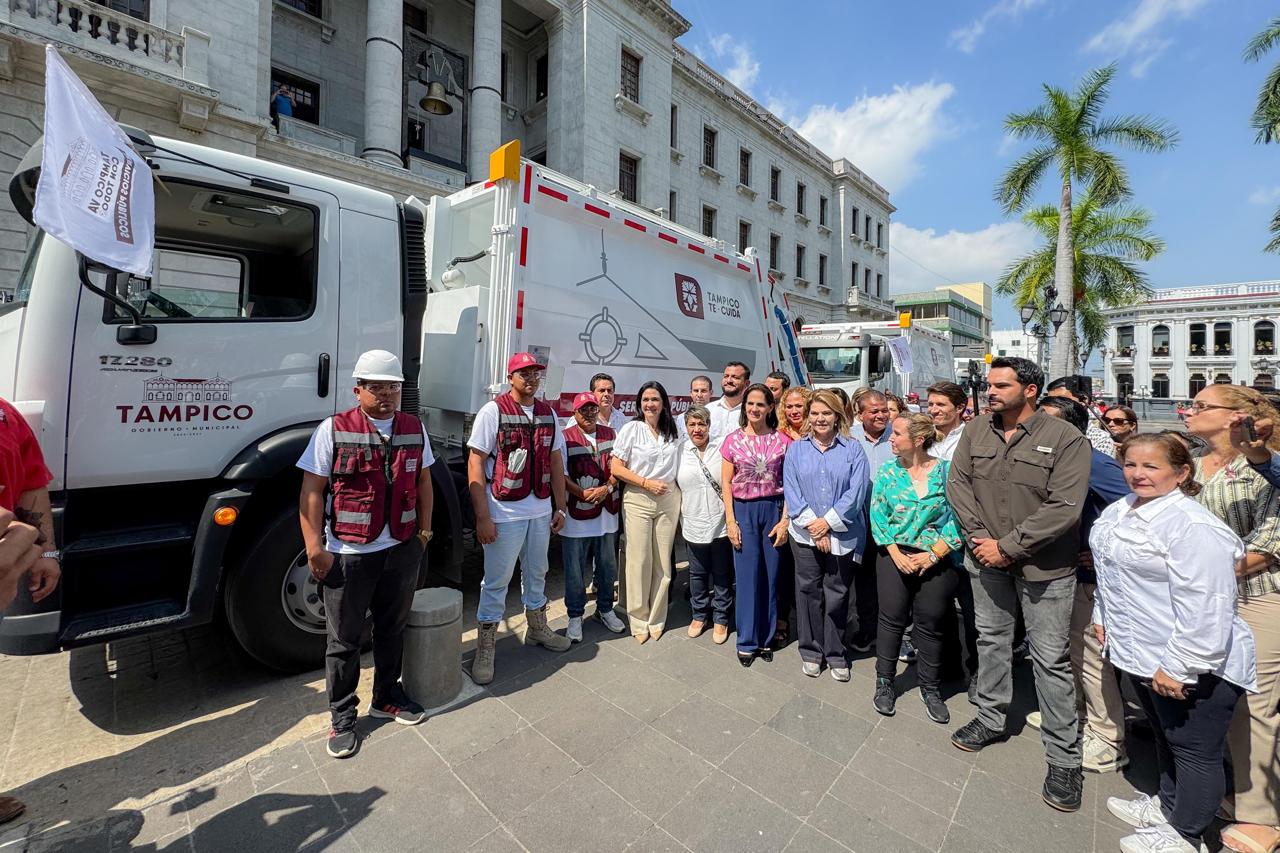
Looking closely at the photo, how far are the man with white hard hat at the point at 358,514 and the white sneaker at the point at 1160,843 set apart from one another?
3.32m

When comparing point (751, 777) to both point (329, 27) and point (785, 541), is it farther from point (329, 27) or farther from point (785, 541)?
point (329, 27)

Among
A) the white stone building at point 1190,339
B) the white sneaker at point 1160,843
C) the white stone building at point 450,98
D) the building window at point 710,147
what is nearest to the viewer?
the white sneaker at point 1160,843

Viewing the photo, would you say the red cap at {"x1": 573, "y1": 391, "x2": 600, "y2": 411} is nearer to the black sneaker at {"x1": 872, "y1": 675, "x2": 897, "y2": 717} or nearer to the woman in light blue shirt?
the woman in light blue shirt

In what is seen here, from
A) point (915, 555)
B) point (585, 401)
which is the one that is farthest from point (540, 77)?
point (915, 555)

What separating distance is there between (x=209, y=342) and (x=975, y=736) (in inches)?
176

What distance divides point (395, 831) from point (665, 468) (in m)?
2.47

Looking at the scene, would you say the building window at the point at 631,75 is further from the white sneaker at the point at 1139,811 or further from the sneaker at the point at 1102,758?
the white sneaker at the point at 1139,811

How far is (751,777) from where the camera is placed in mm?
2602

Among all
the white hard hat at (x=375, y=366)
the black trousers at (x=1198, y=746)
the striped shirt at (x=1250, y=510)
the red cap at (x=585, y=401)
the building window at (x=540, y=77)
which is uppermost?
the building window at (x=540, y=77)

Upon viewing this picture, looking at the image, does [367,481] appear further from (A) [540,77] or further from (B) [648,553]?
(A) [540,77]

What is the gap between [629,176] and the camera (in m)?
20.0

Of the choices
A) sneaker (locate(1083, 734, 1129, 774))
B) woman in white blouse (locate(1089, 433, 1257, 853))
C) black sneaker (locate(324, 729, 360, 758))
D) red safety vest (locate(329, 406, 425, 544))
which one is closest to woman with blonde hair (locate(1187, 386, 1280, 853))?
woman in white blouse (locate(1089, 433, 1257, 853))

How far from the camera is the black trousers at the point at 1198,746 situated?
83.2 inches

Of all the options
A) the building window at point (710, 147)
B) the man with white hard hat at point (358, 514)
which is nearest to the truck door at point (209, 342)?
the man with white hard hat at point (358, 514)
